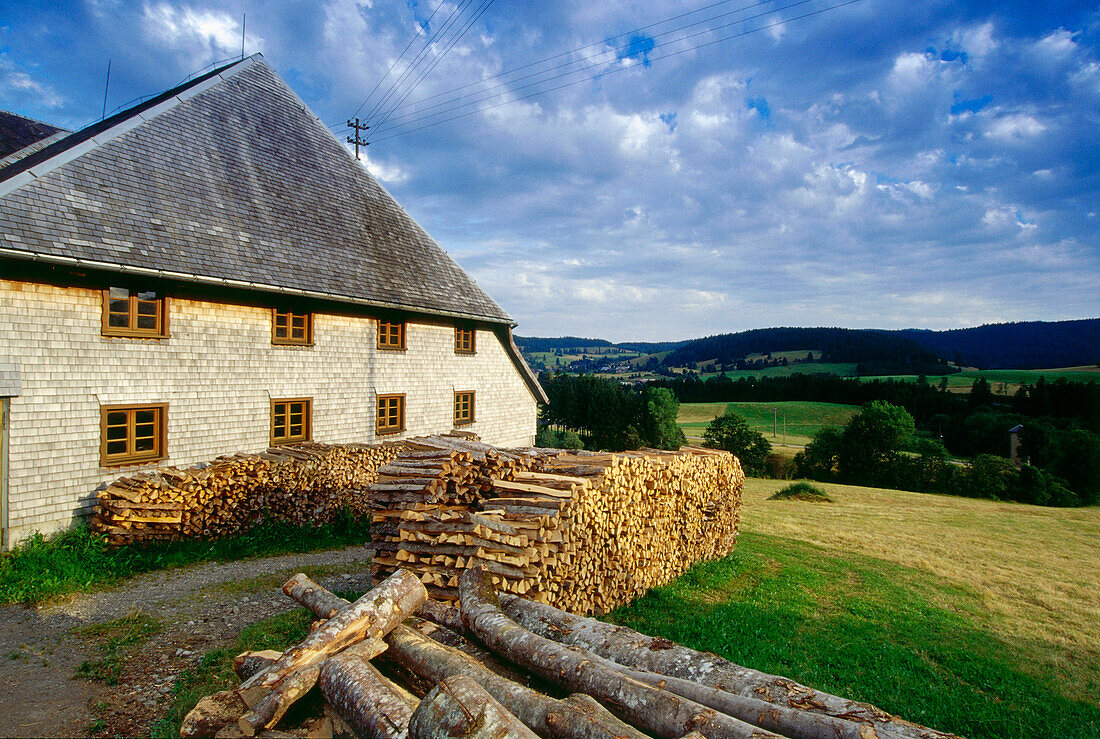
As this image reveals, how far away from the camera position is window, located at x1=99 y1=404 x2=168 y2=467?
33.2ft

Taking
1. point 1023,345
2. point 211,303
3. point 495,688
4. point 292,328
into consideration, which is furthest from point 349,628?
point 1023,345

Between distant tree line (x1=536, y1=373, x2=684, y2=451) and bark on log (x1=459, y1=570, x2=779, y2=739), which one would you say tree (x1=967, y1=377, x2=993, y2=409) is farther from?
bark on log (x1=459, y1=570, x2=779, y2=739)

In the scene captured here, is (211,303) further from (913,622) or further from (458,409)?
(913,622)

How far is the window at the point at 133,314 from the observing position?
10.2m

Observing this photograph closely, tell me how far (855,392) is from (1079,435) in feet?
156

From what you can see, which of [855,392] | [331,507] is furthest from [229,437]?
[855,392]

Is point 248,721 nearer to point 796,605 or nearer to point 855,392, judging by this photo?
point 796,605

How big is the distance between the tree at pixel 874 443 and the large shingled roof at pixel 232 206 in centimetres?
4686

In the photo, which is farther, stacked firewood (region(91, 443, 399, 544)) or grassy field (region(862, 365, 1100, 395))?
grassy field (region(862, 365, 1100, 395))

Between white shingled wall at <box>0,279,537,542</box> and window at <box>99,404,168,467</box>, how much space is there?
14 cm

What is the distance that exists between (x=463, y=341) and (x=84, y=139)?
1098 centimetres

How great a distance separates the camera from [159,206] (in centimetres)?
1151

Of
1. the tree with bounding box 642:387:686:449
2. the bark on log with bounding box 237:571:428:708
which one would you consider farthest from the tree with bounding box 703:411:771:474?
the bark on log with bounding box 237:571:428:708

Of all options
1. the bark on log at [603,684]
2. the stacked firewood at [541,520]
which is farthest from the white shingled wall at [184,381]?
the bark on log at [603,684]
